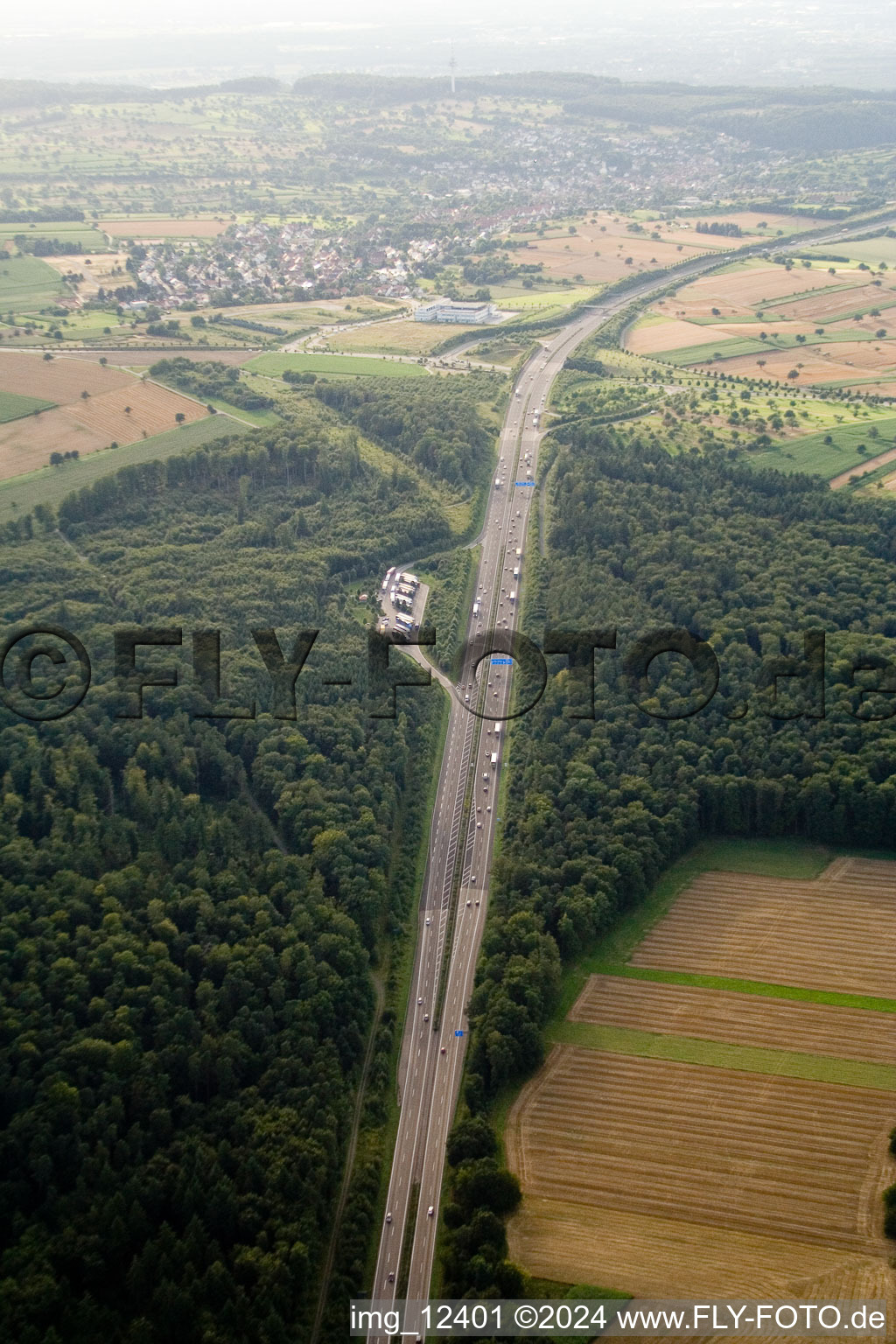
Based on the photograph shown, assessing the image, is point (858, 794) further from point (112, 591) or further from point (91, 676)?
point (112, 591)

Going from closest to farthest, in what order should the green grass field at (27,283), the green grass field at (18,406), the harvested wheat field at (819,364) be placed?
the green grass field at (18,406) < the harvested wheat field at (819,364) < the green grass field at (27,283)

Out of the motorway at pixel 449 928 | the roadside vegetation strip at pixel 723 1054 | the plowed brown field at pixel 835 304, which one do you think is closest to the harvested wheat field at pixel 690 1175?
the roadside vegetation strip at pixel 723 1054

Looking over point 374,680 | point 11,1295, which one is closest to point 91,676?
point 374,680

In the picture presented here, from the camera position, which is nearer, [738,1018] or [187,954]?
[187,954]

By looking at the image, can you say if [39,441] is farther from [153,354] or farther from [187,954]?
[187,954]

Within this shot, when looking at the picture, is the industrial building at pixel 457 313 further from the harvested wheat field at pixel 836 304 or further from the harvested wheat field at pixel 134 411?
the harvested wheat field at pixel 134 411

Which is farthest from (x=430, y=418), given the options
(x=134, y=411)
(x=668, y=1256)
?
(x=668, y=1256)
